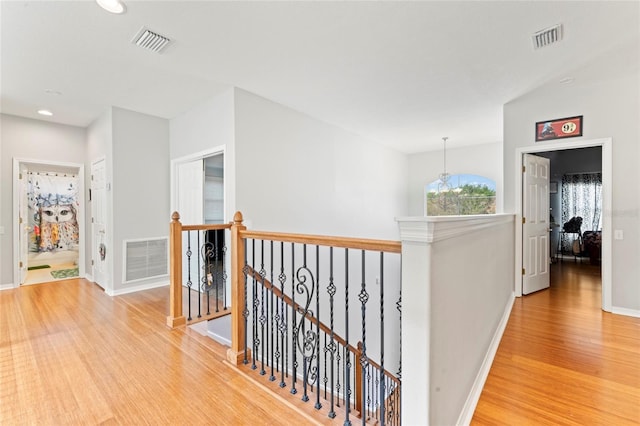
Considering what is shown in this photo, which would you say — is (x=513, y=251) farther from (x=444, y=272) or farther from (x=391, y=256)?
(x=444, y=272)

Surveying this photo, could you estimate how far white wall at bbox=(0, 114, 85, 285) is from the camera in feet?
14.5

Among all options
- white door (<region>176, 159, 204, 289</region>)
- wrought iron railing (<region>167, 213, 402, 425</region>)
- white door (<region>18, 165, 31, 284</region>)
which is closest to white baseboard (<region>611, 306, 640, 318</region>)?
wrought iron railing (<region>167, 213, 402, 425</region>)

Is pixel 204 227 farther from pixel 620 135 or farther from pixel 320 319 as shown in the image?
pixel 620 135

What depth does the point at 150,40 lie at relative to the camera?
8.37 feet

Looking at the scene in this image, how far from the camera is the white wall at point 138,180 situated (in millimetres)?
4227

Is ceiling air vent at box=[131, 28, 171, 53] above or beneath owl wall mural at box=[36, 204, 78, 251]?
above

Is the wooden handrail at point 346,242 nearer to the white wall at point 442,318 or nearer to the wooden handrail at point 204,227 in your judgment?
the white wall at point 442,318

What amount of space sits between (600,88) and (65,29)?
19.0 ft

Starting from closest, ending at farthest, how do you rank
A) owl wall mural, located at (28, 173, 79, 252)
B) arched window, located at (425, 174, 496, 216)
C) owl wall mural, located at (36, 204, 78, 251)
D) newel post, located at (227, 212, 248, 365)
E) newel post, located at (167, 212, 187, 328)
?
newel post, located at (227, 212, 248, 365), newel post, located at (167, 212, 187, 328), owl wall mural, located at (28, 173, 79, 252), owl wall mural, located at (36, 204, 78, 251), arched window, located at (425, 174, 496, 216)

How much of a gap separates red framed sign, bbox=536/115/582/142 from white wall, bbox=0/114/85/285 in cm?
756

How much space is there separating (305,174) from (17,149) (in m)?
4.60

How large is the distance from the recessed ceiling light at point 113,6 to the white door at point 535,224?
16.3 feet

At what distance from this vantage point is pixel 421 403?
1262 millimetres

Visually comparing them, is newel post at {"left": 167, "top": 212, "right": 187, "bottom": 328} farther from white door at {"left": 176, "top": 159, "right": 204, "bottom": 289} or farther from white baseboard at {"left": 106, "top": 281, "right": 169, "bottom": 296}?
white baseboard at {"left": 106, "top": 281, "right": 169, "bottom": 296}
